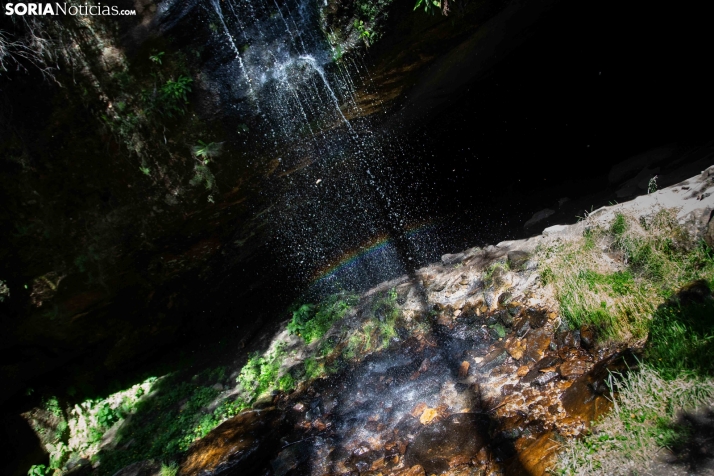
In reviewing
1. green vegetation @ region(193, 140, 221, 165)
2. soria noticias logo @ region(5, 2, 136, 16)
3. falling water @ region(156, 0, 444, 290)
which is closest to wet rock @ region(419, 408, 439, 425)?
falling water @ region(156, 0, 444, 290)

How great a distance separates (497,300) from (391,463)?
272 cm

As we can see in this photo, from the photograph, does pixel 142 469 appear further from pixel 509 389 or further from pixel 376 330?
pixel 509 389

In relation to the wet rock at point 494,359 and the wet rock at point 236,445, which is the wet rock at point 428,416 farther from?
the wet rock at point 236,445

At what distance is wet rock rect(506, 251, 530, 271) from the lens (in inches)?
216

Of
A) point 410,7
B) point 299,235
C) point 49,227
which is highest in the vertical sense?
point 410,7

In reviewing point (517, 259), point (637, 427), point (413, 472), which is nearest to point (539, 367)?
point (637, 427)

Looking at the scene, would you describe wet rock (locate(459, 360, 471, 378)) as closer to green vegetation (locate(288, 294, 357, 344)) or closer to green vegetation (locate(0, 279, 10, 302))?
green vegetation (locate(288, 294, 357, 344))

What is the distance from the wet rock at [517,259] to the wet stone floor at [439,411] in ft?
2.97

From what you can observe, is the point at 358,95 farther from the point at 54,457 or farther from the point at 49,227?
the point at 54,457

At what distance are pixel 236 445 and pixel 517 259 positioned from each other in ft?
16.3

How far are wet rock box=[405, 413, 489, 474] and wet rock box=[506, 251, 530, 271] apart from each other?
8.19ft

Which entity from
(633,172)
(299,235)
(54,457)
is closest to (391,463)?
(299,235)

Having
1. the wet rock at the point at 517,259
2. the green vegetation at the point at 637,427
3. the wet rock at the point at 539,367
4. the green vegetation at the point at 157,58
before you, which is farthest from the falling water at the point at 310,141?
the green vegetation at the point at 637,427

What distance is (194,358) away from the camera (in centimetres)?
837
